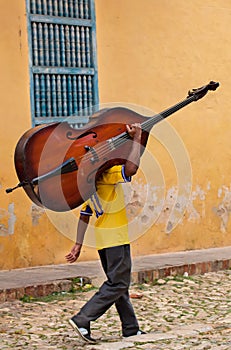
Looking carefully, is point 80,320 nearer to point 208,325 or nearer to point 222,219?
point 208,325

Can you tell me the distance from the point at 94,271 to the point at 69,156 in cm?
328

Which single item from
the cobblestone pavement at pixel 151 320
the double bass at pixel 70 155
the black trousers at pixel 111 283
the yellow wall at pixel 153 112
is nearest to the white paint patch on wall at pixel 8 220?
the yellow wall at pixel 153 112

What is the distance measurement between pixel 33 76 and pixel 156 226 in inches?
90.6

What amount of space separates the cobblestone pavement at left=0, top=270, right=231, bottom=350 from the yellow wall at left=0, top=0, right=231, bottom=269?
112 centimetres

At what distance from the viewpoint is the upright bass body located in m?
4.88

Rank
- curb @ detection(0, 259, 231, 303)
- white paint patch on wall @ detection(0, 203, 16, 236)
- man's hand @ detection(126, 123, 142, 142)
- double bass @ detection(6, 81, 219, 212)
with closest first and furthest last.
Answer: double bass @ detection(6, 81, 219, 212) → man's hand @ detection(126, 123, 142, 142) → curb @ detection(0, 259, 231, 303) → white paint patch on wall @ detection(0, 203, 16, 236)

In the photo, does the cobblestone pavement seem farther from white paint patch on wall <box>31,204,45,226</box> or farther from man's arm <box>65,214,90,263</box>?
white paint patch on wall <box>31,204,45,226</box>

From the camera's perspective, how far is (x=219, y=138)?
9.99 m

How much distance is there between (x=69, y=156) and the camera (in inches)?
197

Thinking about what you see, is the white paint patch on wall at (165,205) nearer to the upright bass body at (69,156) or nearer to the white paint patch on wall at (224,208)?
the white paint patch on wall at (224,208)

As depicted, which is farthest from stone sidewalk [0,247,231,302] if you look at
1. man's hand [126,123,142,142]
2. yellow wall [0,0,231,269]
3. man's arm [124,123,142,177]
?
man's hand [126,123,142,142]

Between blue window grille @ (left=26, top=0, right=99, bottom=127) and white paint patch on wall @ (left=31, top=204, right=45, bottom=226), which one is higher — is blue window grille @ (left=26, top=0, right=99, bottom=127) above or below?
above

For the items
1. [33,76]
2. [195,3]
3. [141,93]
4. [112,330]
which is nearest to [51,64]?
[33,76]

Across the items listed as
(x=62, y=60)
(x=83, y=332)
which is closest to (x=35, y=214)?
(x=62, y=60)
